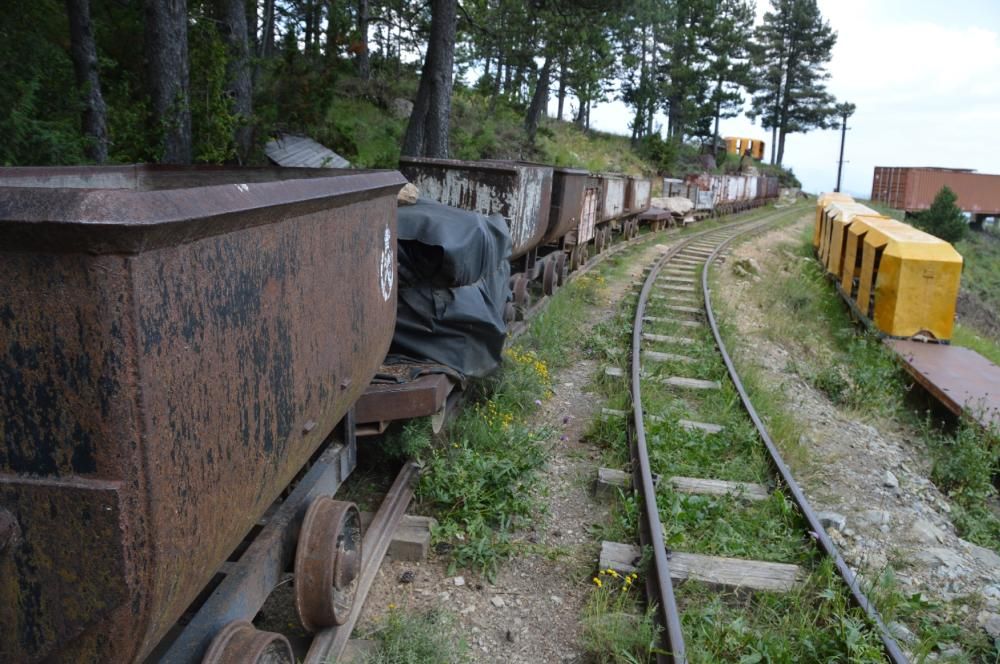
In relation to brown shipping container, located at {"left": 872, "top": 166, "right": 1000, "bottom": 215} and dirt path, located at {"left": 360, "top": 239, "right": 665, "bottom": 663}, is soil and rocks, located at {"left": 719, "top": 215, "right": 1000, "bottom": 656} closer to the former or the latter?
dirt path, located at {"left": 360, "top": 239, "right": 665, "bottom": 663}

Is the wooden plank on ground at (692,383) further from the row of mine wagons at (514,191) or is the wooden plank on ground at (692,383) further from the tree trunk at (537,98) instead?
the tree trunk at (537,98)

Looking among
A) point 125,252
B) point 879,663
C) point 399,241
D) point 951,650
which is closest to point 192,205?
point 125,252

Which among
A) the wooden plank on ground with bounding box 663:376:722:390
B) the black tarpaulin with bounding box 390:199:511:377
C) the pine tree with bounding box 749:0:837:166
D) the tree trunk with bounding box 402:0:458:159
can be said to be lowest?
the wooden plank on ground with bounding box 663:376:722:390

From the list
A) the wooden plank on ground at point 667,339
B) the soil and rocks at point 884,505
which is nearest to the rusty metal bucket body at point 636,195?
the wooden plank on ground at point 667,339

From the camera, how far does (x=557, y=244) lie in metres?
11.9

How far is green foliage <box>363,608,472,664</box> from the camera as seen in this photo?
3.34 metres

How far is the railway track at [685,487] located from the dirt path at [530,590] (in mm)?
298

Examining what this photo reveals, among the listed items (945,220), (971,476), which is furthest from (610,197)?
(945,220)

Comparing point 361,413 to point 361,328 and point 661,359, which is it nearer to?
point 361,328

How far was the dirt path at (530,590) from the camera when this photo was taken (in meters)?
3.74

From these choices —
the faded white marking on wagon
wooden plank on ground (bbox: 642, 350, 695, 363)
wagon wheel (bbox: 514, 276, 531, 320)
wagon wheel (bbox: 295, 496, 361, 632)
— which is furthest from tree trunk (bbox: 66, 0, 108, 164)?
wooden plank on ground (bbox: 642, 350, 695, 363)

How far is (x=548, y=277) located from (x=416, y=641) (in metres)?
7.56

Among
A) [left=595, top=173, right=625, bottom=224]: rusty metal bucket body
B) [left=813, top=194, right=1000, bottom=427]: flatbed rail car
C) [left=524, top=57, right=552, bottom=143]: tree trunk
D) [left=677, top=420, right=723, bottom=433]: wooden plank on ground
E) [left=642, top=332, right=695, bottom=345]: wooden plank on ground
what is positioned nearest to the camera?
[left=677, top=420, right=723, bottom=433]: wooden plank on ground

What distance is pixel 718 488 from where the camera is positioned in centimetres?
539
